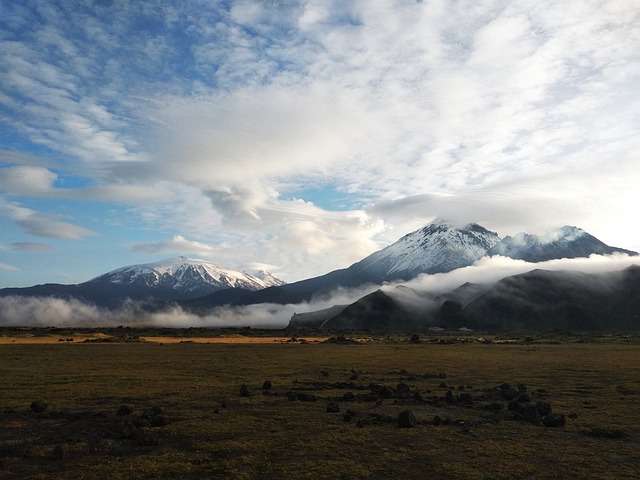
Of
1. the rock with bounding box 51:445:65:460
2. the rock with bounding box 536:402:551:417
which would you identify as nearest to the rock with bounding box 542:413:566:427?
the rock with bounding box 536:402:551:417

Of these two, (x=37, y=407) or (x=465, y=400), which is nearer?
(x=37, y=407)

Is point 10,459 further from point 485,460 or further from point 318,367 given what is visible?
point 318,367

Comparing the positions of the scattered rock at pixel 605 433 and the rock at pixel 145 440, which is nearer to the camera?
the rock at pixel 145 440

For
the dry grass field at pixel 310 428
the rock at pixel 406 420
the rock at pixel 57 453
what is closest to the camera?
the dry grass field at pixel 310 428

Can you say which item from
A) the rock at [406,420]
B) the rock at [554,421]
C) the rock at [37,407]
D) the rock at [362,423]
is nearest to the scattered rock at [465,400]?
the rock at [554,421]

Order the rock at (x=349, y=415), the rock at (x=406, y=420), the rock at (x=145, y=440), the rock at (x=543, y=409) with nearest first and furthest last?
the rock at (x=145, y=440)
the rock at (x=406, y=420)
the rock at (x=349, y=415)
the rock at (x=543, y=409)

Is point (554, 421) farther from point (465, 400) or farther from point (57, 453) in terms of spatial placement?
point (57, 453)

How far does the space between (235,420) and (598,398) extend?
27.3 m

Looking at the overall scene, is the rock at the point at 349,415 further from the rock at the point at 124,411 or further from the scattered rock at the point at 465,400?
the rock at the point at 124,411

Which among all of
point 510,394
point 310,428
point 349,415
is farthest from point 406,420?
point 510,394

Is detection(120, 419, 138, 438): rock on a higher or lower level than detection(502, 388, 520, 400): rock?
higher

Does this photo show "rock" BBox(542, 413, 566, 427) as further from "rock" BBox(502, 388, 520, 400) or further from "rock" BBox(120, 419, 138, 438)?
"rock" BBox(120, 419, 138, 438)

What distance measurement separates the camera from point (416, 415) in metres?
29.9

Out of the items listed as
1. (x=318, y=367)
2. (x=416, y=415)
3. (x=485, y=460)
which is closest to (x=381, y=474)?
(x=485, y=460)
